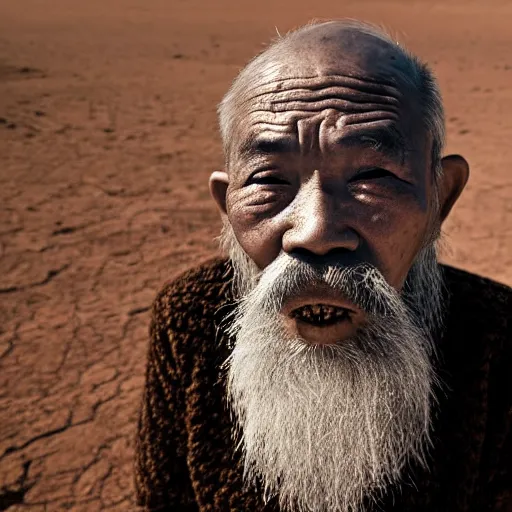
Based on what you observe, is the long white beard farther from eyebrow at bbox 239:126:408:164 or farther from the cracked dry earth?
the cracked dry earth

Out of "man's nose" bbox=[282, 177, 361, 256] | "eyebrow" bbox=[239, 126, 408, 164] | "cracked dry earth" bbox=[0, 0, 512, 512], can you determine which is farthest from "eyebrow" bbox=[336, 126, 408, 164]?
"cracked dry earth" bbox=[0, 0, 512, 512]

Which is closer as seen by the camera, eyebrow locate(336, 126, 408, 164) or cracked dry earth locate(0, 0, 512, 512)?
eyebrow locate(336, 126, 408, 164)

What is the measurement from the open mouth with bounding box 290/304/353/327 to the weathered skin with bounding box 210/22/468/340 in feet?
0.34

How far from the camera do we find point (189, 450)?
5.91ft

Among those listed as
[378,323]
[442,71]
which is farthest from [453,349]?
[442,71]

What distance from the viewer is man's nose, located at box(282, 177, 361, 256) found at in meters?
1.31

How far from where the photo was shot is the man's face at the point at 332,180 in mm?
1352

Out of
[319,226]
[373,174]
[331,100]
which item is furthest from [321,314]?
[331,100]

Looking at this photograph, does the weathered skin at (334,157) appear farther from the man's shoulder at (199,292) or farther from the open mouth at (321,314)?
the man's shoulder at (199,292)

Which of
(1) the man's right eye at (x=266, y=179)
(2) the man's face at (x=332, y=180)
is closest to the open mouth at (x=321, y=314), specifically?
(2) the man's face at (x=332, y=180)

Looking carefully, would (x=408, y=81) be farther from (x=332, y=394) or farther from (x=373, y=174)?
(x=332, y=394)

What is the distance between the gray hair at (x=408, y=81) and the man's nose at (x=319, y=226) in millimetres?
276

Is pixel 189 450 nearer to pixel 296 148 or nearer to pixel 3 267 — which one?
pixel 296 148

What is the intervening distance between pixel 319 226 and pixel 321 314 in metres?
0.18
